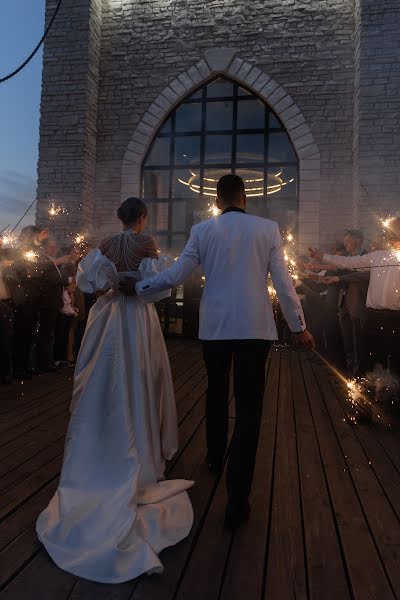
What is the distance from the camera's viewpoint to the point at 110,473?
7.66 feet

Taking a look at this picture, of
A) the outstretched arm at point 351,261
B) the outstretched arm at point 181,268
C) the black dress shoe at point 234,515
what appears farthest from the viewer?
the outstretched arm at point 351,261

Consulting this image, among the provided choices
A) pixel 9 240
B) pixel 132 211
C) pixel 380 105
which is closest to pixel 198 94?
pixel 380 105

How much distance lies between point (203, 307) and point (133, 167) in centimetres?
791

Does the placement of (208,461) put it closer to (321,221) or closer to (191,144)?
(321,221)

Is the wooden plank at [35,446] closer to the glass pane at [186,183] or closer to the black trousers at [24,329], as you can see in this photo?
the black trousers at [24,329]

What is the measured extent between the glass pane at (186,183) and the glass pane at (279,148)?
1.62m

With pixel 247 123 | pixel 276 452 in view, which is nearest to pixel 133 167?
pixel 247 123

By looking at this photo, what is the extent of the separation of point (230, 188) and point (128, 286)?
0.83 m

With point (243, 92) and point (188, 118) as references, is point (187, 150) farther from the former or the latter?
point (243, 92)

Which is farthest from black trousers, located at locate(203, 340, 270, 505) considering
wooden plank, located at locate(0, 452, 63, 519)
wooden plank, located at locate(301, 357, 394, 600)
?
wooden plank, located at locate(0, 452, 63, 519)

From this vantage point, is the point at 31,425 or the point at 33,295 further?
the point at 33,295

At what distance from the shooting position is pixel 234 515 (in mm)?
2238

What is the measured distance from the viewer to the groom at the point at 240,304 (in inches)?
90.4

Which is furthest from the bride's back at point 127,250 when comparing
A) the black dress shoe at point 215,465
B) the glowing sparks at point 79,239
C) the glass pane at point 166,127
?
the glass pane at point 166,127
